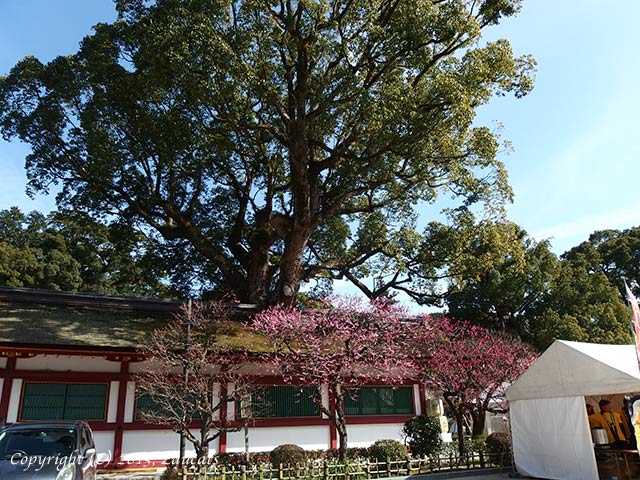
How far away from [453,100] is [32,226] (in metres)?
38.5

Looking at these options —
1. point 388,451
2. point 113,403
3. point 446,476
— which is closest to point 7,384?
point 113,403

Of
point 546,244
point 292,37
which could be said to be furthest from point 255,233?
point 546,244

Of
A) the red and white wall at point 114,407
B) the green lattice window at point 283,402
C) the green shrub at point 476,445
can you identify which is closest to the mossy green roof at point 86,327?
the red and white wall at point 114,407

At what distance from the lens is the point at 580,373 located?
33.3 feet

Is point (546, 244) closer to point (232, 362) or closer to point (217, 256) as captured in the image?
point (217, 256)

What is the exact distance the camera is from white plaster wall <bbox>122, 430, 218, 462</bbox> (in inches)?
479

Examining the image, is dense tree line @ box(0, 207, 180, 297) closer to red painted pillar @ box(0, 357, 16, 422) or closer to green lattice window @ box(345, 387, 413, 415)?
red painted pillar @ box(0, 357, 16, 422)

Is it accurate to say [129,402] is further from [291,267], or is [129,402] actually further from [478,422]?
[478,422]

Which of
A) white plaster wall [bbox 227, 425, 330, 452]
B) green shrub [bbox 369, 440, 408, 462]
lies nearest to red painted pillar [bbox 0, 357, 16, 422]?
white plaster wall [bbox 227, 425, 330, 452]

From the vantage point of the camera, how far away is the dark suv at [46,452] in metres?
6.66

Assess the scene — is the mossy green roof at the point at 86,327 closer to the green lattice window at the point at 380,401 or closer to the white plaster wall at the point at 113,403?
the white plaster wall at the point at 113,403

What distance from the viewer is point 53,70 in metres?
17.6

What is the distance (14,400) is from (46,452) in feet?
18.3

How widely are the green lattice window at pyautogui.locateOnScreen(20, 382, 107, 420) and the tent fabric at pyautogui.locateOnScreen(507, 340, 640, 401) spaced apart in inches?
396
